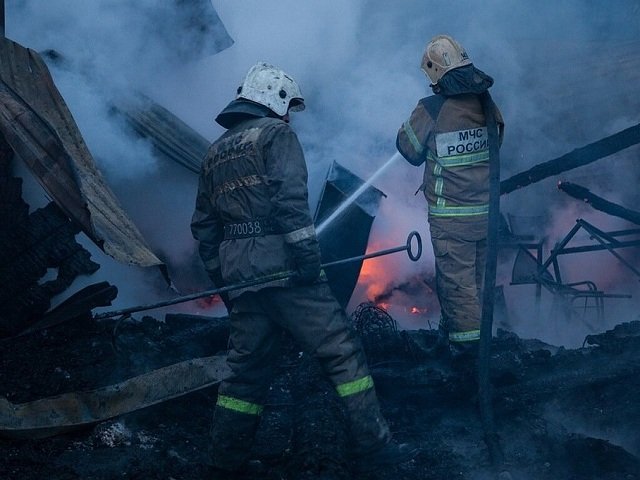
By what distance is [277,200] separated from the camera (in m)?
3.49

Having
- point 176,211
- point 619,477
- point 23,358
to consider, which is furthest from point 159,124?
point 619,477

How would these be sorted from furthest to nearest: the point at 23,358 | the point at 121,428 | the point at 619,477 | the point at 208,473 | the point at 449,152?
the point at 449,152
the point at 23,358
the point at 121,428
the point at 208,473
the point at 619,477

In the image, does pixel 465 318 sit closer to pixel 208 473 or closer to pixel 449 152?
pixel 449 152

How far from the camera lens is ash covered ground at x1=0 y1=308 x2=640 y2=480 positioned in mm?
3637

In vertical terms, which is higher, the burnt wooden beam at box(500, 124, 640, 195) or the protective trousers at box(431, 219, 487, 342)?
the burnt wooden beam at box(500, 124, 640, 195)

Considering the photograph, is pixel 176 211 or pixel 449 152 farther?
pixel 176 211

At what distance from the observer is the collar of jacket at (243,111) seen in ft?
12.3

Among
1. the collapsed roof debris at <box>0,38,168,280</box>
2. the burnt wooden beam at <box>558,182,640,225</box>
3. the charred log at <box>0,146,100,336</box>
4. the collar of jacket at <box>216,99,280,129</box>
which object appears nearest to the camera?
the collar of jacket at <box>216,99,280,129</box>

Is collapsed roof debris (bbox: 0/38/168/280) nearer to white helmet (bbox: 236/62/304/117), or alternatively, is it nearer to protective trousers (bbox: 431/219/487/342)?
white helmet (bbox: 236/62/304/117)

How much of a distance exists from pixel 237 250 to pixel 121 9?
446 centimetres

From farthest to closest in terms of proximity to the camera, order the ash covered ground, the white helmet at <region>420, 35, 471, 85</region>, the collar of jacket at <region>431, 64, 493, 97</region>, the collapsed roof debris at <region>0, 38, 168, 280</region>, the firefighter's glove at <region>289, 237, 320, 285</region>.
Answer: the white helmet at <region>420, 35, 471, 85</region>, the collar of jacket at <region>431, 64, 493, 97</region>, the collapsed roof debris at <region>0, 38, 168, 280</region>, the ash covered ground, the firefighter's glove at <region>289, 237, 320, 285</region>

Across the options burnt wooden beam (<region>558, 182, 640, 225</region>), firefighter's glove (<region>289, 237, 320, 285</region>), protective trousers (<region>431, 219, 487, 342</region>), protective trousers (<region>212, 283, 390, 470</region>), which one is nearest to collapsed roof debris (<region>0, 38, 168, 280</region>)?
protective trousers (<region>212, 283, 390, 470</region>)

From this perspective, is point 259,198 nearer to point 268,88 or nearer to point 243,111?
point 243,111

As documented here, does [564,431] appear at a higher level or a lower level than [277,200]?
lower
